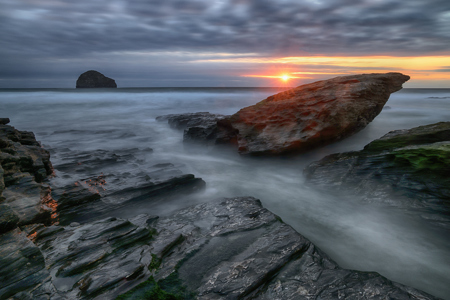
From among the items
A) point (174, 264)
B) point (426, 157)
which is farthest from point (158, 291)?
point (426, 157)

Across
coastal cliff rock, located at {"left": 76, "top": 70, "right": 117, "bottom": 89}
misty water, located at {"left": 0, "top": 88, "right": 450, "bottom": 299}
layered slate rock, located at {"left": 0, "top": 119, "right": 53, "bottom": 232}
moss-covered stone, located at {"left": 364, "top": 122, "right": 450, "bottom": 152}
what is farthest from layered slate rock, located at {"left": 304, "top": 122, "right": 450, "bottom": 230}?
coastal cliff rock, located at {"left": 76, "top": 70, "right": 117, "bottom": 89}

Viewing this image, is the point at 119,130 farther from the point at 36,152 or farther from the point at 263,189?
the point at 263,189

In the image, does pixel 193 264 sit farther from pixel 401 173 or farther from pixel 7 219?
pixel 401 173

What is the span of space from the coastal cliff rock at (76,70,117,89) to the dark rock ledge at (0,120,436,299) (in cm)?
11393

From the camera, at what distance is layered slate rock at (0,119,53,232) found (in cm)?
365

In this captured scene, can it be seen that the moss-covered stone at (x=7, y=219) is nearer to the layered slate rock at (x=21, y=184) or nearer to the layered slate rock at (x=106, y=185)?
the layered slate rock at (x=21, y=184)

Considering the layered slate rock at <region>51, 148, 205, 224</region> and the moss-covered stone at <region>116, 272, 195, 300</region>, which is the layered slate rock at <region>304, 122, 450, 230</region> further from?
the moss-covered stone at <region>116, 272, 195, 300</region>

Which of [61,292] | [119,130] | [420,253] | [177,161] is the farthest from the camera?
[119,130]

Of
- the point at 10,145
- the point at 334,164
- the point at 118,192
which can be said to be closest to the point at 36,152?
the point at 10,145

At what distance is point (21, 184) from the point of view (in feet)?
15.6

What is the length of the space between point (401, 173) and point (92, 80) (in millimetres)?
117492

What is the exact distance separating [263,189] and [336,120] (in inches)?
137

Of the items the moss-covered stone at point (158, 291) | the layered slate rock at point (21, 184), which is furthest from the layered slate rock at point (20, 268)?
the moss-covered stone at point (158, 291)

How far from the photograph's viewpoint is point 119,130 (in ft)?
50.2
